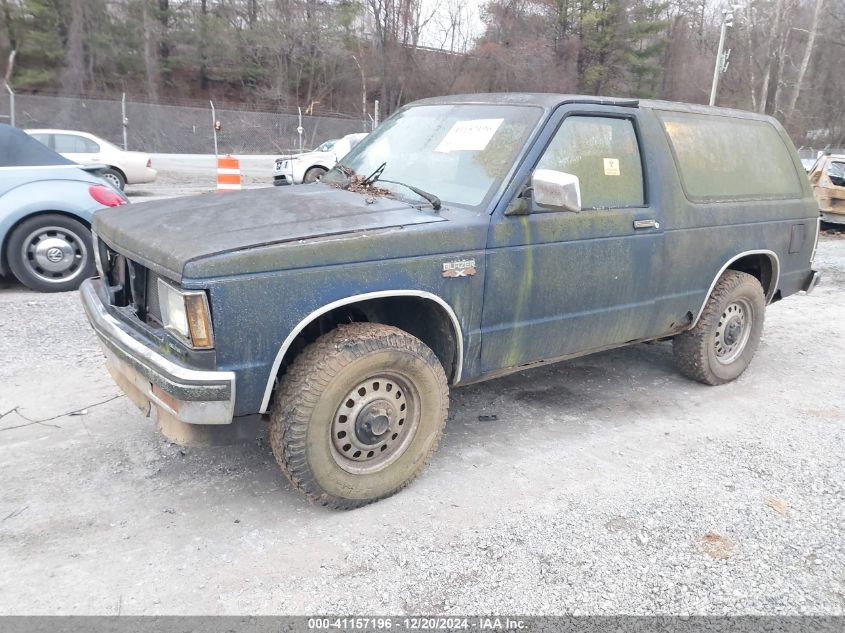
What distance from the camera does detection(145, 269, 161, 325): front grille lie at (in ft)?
10.6

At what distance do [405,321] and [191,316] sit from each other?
1.22m

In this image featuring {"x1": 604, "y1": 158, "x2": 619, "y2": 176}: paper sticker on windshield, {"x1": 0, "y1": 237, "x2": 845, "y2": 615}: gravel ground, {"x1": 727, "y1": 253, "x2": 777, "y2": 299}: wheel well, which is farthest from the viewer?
{"x1": 727, "y1": 253, "x2": 777, "y2": 299}: wheel well

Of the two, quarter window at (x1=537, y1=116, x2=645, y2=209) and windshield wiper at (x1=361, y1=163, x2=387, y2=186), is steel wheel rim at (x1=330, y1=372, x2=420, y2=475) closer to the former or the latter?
windshield wiper at (x1=361, y1=163, x2=387, y2=186)

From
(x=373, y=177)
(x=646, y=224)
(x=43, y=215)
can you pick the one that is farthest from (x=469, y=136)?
(x=43, y=215)

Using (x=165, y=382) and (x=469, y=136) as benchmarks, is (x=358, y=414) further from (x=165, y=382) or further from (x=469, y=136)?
(x=469, y=136)

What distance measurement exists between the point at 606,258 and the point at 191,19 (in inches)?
1879

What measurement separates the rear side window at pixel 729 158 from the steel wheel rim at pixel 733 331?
0.81 meters

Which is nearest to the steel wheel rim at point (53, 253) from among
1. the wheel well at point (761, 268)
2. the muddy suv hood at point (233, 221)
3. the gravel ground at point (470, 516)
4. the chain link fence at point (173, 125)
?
the gravel ground at point (470, 516)

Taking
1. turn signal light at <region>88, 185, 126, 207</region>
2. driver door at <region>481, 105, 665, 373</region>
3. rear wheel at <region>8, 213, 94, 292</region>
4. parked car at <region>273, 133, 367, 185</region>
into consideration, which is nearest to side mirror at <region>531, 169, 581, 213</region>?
driver door at <region>481, 105, 665, 373</region>

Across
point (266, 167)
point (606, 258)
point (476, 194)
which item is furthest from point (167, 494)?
point (266, 167)

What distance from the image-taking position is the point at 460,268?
3336 millimetres

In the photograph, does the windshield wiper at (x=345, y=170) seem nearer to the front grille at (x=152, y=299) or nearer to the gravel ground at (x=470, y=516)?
the front grille at (x=152, y=299)

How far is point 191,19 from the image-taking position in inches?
1756

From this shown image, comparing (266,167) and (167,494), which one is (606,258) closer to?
(167,494)
